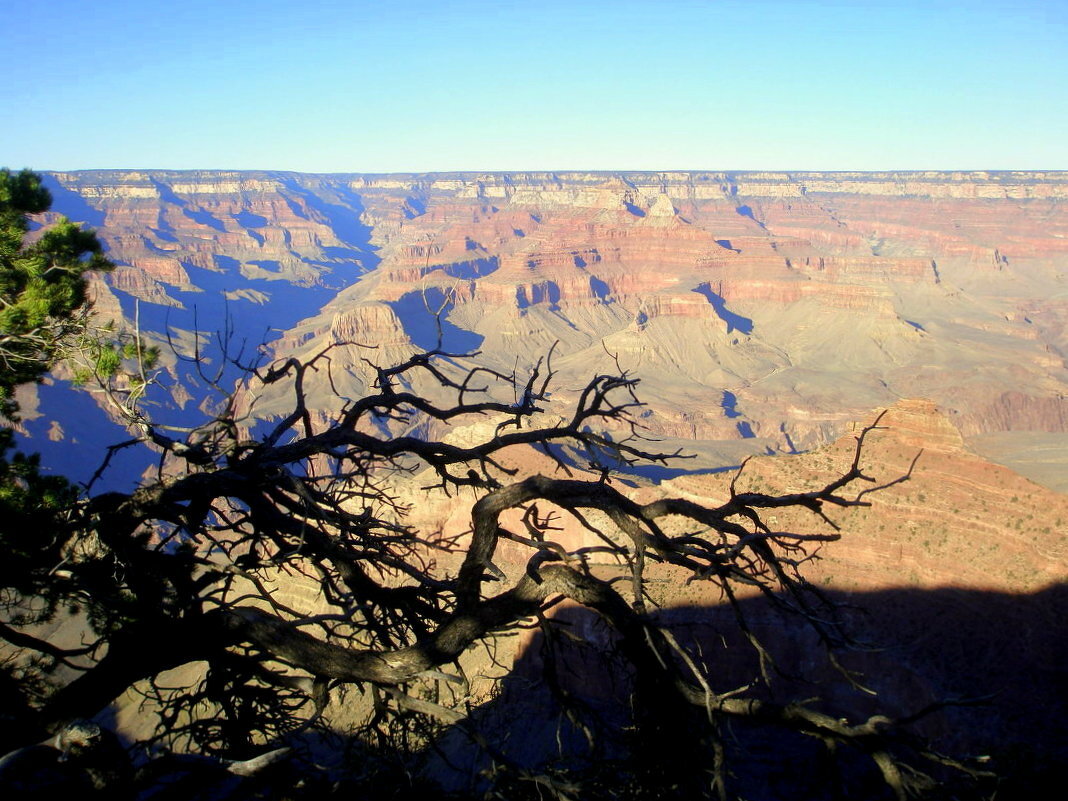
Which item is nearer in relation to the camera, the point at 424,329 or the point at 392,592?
the point at 392,592

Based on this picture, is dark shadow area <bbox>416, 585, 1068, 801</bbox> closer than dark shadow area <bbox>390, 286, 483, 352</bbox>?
Yes

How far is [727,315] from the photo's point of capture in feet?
463

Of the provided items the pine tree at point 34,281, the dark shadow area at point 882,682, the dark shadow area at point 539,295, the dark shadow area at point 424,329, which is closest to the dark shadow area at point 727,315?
the dark shadow area at point 539,295

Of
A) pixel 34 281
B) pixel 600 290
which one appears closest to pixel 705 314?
pixel 600 290

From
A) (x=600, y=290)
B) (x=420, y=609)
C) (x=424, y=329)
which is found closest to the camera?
(x=420, y=609)

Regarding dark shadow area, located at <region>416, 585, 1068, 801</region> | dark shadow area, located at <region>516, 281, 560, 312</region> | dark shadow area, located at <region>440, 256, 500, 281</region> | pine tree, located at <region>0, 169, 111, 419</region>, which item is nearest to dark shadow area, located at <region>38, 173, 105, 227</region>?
dark shadow area, located at <region>440, 256, 500, 281</region>

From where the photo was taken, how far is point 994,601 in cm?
1856

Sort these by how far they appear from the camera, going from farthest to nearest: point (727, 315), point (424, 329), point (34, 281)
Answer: point (727, 315) < point (424, 329) < point (34, 281)

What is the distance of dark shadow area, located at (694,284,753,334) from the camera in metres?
134

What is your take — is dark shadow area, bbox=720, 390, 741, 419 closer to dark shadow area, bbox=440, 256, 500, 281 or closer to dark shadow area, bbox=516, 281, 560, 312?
dark shadow area, bbox=516, 281, 560, 312

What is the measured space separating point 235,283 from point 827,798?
624 ft

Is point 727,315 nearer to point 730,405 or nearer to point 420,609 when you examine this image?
point 730,405

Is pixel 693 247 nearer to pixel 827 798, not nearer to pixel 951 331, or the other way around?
pixel 951 331

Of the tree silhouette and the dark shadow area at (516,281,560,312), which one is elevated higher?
the tree silhouette
